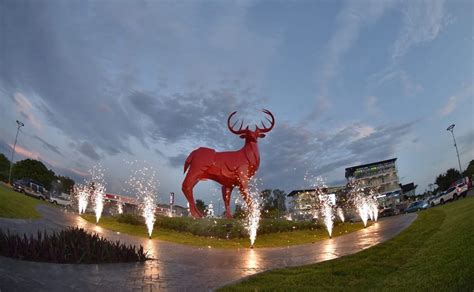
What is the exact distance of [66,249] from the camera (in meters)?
7.66

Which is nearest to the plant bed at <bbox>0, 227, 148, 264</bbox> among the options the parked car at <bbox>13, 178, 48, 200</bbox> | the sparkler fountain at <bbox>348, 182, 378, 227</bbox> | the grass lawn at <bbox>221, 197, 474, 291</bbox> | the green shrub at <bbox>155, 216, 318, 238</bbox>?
the grass lawn at <bbox>221, 197, 474, 291</bbox>

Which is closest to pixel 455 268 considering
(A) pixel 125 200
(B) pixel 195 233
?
(B) pixel 195 233

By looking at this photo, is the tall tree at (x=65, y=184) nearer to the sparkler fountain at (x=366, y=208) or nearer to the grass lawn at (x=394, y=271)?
the sparkler fountain at (x=366, y=208)

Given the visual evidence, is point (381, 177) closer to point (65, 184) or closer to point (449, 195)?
point (449, 195)

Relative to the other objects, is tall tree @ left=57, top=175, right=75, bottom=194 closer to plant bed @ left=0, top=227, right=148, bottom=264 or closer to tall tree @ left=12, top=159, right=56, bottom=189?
tall tree @ left=12, top=159, right=56, bottom=189

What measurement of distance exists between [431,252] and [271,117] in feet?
40.9

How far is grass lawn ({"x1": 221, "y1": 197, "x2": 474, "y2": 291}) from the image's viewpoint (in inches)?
224

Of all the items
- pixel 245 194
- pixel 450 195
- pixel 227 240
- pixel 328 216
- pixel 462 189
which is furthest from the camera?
pixel 450 195

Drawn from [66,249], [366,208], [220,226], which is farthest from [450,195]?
[66,249]

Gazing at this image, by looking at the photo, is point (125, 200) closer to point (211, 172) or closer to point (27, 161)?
point (27, 161)

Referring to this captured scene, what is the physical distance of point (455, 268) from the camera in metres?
5.91

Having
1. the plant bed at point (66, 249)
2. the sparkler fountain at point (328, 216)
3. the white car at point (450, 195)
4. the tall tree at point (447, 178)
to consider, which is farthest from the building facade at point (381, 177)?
A: the plant bed at point (66, 249)

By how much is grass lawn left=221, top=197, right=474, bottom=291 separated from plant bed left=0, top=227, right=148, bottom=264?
11.3ft

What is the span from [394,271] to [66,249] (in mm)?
7412
